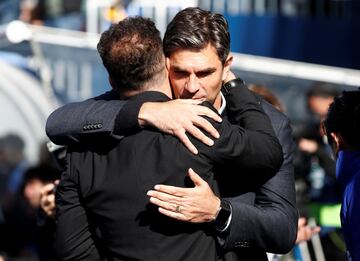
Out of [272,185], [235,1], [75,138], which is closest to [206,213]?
[272,185]

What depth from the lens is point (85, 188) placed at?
9.70 ft

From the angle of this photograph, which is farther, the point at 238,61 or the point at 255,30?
the point at 255,30

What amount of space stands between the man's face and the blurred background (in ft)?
8.83

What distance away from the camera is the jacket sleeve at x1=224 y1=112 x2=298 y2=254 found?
292 cm

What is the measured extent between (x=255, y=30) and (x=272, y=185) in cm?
419

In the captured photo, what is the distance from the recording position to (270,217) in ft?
9.70

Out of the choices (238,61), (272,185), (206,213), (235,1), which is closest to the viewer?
(206,213)

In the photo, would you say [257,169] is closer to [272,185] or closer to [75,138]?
[272,185]

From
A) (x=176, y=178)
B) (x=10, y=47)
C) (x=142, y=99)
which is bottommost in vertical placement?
(x=10, y=47)

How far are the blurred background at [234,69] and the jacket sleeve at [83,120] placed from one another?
2576 mm

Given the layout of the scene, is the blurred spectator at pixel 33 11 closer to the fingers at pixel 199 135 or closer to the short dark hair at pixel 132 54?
the short dark hair at pixel 132 54

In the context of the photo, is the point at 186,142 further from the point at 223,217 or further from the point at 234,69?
the point at 234,69

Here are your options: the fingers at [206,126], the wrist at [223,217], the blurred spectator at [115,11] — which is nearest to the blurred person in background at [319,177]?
the blurred spectator at [115,11]

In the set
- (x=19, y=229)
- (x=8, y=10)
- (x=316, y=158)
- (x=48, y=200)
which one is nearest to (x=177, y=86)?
(x=48, y=200)
